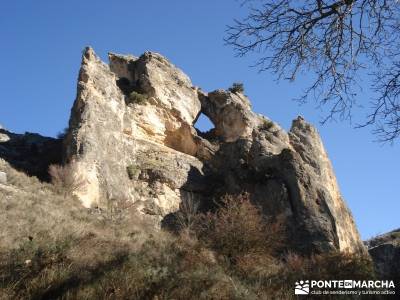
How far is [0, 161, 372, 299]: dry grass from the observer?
7902 mm

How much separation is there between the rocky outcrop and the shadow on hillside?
51.3ft

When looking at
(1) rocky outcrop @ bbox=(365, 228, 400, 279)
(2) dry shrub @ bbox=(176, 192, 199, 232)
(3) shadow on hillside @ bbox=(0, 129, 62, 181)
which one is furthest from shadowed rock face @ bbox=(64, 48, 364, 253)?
(3) shadow on hillside @ bbox=(0, 129, 62, 181)

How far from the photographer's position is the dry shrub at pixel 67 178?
→ 21.5m

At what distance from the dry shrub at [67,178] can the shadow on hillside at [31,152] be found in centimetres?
158

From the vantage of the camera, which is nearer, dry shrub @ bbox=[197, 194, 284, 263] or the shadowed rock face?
dry shrub @ bbox=[197, 194, 284, 263]

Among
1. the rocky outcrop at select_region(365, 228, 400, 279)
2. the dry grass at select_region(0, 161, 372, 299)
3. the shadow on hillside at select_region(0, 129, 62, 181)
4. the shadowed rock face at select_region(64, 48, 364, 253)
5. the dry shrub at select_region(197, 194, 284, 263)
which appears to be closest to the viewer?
the dry grass at select_region(0, 161, 372, 299)

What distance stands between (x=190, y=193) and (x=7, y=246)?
18645mm

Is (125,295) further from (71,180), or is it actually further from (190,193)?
(190,193)
